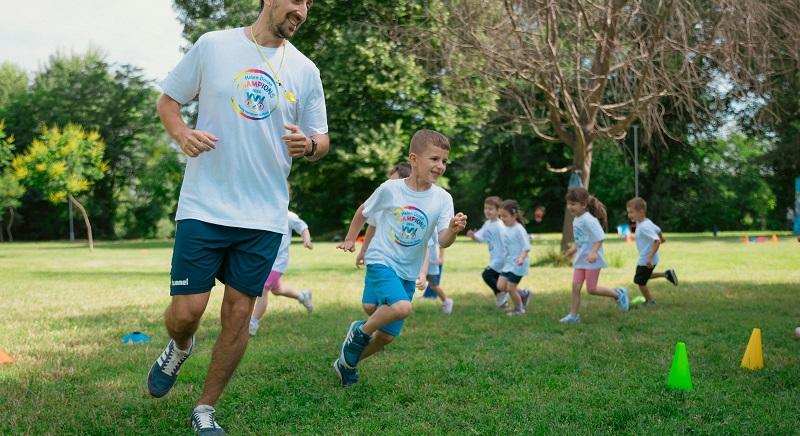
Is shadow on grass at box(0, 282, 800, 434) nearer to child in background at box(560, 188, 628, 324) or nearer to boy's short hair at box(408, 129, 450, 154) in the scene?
child in background at box(560, 188, 628, 324)

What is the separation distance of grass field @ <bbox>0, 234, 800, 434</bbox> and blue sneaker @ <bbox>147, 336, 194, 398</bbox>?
0.63 ft

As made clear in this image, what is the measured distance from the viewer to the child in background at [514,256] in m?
10.1

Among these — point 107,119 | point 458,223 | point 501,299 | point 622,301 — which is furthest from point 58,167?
point 458,223

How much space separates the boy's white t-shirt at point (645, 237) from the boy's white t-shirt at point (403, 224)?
5583mm

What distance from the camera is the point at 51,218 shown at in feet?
173

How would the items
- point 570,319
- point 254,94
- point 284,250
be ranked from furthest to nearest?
point 570,319 < point 284,250 < point 254,94

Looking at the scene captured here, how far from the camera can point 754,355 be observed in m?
6.14

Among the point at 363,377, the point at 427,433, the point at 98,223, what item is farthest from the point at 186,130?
the point at 98,223

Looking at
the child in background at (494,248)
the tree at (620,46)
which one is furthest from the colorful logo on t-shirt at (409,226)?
the tree at (620,46)

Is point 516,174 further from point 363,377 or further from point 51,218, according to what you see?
point 363,377

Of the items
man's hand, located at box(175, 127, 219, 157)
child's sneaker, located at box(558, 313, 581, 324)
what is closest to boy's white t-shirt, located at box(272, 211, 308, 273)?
child's sneaker, located at box(558, 313, 581, 324)

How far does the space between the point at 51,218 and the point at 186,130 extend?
176 ft

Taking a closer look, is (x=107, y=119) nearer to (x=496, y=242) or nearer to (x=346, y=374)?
(x=496, y=242)

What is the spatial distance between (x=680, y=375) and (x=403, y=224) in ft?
7.19
